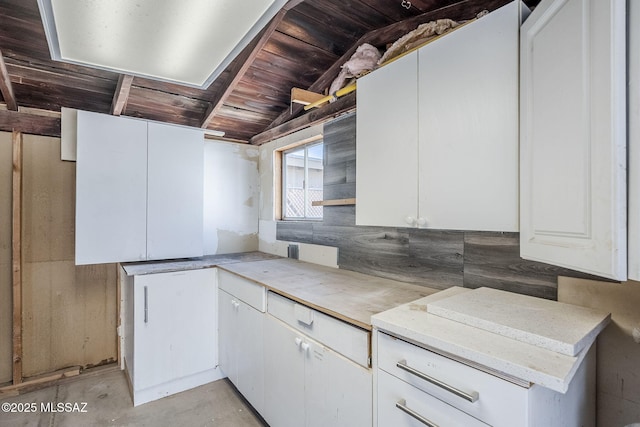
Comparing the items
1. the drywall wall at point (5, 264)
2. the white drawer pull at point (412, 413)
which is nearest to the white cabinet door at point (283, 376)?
the white drawer pull at point (412, 413)

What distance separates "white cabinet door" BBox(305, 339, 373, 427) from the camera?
118 centimetres

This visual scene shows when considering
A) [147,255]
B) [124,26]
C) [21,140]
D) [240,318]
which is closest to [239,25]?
[124,26]

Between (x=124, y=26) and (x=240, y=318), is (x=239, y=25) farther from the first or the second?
(x=240, y=318)

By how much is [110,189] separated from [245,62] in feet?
4.40

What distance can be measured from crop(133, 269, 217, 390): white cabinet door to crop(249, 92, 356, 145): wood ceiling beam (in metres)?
1.39

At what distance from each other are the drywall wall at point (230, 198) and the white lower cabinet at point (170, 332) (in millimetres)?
791

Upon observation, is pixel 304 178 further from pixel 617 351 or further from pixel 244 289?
pixel 617 351

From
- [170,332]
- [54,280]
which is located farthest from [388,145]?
[54,280]

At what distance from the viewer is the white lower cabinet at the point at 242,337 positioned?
1.89 m

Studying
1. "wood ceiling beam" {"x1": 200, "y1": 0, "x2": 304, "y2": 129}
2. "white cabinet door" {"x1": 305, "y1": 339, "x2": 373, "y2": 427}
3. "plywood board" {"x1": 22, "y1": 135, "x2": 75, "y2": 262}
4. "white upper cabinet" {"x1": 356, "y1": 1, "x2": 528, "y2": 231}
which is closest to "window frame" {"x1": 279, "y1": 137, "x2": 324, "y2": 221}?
"wood ceiling beam" {"x1": 200, "y1": 0, "x2": 304, "y2": 129}

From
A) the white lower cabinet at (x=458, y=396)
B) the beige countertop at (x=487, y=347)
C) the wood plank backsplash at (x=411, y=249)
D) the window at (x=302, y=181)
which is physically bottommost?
the white lower cabinet at (x=458, y=396)

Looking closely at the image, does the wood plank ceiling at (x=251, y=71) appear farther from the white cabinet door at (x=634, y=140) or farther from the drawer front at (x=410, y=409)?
the drawer front at (x=410, y=409)

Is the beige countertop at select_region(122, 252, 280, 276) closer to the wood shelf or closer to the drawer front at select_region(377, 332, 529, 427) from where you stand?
the wood shelf

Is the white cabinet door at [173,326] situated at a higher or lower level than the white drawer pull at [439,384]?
lower
